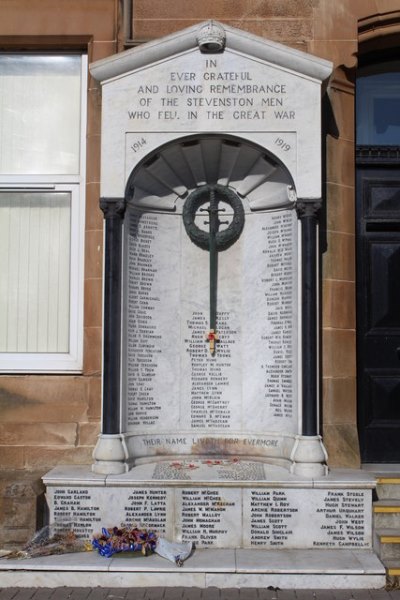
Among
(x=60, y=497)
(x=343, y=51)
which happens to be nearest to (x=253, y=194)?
(x=343, y=51)

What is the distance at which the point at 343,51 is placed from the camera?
7449 mm

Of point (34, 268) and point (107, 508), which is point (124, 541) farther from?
point (34, 268)

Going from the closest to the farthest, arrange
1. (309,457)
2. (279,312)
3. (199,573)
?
(199,573) → (309,457) → (279,312)

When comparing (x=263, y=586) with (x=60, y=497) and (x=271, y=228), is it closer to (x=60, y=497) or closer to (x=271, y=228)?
(x=60, y=497)

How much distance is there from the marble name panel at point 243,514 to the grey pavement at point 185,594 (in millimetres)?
571

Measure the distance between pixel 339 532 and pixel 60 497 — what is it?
7.65ft

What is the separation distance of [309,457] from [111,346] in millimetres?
1998

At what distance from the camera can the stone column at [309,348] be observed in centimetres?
656

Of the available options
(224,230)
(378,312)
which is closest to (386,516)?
(378,312)

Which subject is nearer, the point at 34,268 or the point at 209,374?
the point at 209,374

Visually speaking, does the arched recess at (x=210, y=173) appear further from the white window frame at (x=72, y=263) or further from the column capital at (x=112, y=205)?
the white window frame at (x=72, y=263)

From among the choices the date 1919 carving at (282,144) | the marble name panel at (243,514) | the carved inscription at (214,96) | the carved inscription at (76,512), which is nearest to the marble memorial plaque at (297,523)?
the marble name panel at (243,514)

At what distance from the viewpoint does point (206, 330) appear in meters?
7.46

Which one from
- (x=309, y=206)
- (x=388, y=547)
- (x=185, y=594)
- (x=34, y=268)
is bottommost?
(x=185, y=594)
